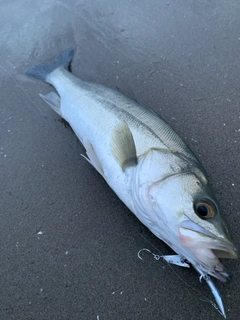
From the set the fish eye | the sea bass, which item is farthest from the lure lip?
the fish eye

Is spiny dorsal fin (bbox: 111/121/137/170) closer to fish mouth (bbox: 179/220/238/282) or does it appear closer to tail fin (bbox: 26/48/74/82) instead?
fish mouth (bbox: 179/220/238/282)

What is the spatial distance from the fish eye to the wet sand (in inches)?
21.4

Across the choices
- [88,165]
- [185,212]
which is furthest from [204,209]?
[88,165]

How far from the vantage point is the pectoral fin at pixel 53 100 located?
308 centimetres

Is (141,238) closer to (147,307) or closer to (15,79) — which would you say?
(147,307)

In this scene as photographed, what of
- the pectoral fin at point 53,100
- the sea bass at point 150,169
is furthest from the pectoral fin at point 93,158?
the pectoral fin at point 53,100

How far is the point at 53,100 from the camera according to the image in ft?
10.2

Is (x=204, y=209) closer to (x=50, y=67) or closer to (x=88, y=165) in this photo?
(x=88, y=165)

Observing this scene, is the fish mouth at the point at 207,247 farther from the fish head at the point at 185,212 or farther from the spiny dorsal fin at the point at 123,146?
the spiny dorsal fin at the point at 123,146

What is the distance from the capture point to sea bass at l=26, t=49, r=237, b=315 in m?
1.89

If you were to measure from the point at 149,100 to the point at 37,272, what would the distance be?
6.65 feet

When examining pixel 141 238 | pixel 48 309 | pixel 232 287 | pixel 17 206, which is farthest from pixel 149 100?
pixel 48 309

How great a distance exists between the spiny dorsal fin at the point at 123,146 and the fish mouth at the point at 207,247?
2.37 ft

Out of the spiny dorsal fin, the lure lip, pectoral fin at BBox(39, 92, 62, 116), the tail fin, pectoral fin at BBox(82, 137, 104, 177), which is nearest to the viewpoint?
the lure lip
